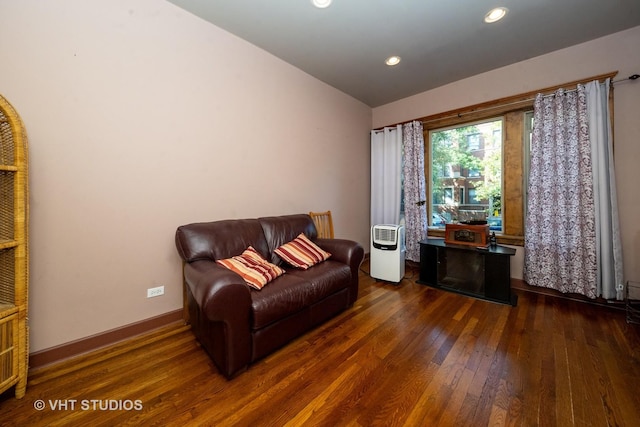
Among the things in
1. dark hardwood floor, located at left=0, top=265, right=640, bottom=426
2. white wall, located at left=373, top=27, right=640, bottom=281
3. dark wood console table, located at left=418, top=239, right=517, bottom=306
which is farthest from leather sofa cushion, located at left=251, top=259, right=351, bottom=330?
white wall, located at left=373, top=27, right=640, bottom=281

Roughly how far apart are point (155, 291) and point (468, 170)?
3.84 m

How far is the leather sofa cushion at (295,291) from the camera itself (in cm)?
154

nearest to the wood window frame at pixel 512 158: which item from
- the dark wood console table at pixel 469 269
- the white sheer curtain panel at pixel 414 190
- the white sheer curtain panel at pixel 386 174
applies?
the dark wood console table at pixel 469 269

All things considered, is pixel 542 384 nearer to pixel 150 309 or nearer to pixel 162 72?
pixel 150 309

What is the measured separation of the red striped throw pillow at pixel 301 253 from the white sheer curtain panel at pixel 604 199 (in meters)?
2.64

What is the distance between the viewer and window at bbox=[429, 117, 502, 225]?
308 cm

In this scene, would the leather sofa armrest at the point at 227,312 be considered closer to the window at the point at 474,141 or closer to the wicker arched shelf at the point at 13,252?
the wicker arched shelf at the point at 13,252

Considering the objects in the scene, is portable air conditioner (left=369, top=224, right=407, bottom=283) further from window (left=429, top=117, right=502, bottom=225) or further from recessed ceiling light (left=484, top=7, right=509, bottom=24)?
recessed ceiling light (left=484, top=7, right=509, bottom=24)

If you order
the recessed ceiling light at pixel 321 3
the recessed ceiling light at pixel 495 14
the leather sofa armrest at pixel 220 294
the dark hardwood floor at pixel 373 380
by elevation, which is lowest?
the dark hardwood floor at pixel 373 380

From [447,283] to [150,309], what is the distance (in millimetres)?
3114

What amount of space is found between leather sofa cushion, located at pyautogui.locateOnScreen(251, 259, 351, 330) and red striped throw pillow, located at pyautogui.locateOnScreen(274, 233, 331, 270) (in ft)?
0.23

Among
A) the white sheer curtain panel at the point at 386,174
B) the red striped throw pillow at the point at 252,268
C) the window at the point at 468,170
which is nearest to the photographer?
the red striped throw pillow at the point at 252,268

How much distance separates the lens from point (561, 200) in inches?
98.5

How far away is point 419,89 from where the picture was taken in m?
3.50
